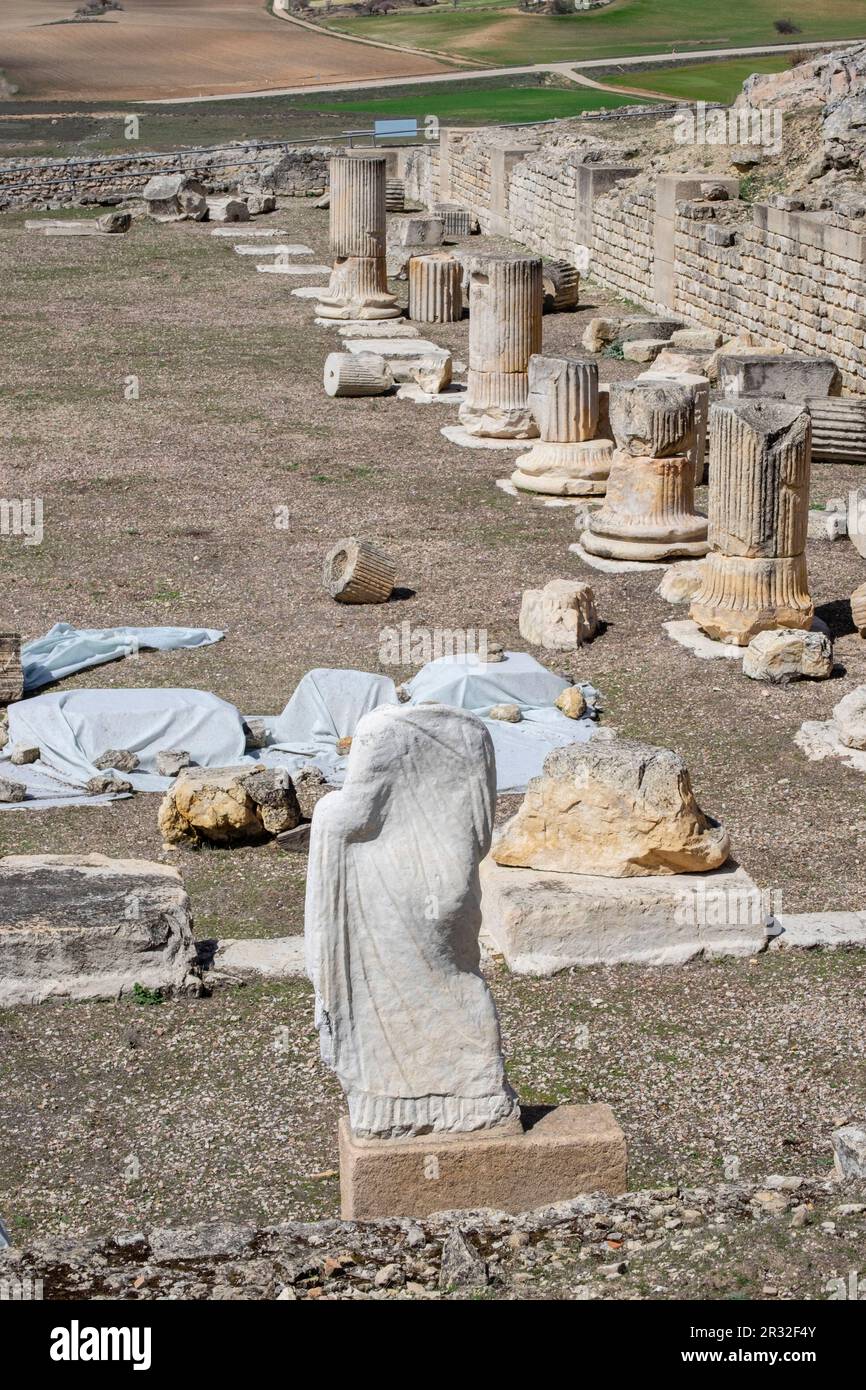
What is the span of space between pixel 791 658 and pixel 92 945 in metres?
5.19

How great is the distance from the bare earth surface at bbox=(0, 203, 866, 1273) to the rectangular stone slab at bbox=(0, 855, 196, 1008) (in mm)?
135

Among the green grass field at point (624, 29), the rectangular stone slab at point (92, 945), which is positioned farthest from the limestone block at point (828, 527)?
the green grass field at point (624, 29)

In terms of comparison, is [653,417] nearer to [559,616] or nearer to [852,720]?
[559,616]

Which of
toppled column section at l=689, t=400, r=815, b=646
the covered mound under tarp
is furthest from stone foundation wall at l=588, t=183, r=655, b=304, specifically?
the covered mound under tarp

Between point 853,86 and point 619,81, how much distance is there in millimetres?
24334

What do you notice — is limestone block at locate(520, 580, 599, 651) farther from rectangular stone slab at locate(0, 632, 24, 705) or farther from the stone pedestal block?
rectangular stone slab at locate(0, 632, 24, 705)

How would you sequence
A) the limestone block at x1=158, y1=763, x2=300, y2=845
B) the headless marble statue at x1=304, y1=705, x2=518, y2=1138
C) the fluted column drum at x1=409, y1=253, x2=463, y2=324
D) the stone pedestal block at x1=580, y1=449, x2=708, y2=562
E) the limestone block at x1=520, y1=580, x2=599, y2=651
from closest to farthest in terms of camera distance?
the headless marble statue at x1=304, y1=705, x2=518, y2=1138, the limestone block at x1=158, y1=763, x2=300, y2=845, the limestone block at x1=520, y1=580, x2=599, y2=651, the stone pedestal block at x1=580, y1=449, x2=708, y2=562, the fluted column drum at x1=409, y1=253, x2=463, y2=324

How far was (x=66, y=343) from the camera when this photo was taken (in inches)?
854

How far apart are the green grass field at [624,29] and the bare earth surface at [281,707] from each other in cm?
3309

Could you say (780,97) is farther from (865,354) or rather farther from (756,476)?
(756,476)

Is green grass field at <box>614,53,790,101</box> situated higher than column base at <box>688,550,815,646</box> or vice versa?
green grass field at <box>614,53,790,101</box>

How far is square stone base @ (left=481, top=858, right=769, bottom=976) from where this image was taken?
7.91 m

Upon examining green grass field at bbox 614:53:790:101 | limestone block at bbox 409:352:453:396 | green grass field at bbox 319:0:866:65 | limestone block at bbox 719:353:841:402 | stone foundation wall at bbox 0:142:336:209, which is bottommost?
limestone block at bbox 409:352:453:396

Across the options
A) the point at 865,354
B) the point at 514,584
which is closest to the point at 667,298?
the point at 865,354
